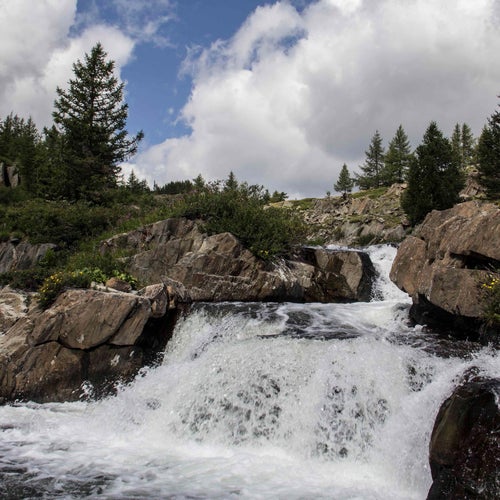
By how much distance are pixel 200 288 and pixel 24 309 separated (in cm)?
610

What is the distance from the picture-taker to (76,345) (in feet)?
42.2

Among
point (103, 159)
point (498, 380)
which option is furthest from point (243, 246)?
point (103, 159)

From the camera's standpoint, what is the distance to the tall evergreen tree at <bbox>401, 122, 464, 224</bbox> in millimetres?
33969

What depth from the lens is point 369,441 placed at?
8.01 metres

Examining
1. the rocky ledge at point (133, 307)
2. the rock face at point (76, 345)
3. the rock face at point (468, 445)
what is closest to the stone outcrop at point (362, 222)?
the rocky ledge at point (133, 307)

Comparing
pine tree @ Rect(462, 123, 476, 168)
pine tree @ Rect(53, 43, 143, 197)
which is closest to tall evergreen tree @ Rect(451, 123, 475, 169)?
pine tree @ Rect(462, 123, 476, 168)

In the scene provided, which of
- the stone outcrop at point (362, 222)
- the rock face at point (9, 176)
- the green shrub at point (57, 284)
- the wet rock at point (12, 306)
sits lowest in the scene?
the wet rock at point (12, 306)

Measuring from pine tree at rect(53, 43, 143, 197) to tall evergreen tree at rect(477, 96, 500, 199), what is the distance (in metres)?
32.2

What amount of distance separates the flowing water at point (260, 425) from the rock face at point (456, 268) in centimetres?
90

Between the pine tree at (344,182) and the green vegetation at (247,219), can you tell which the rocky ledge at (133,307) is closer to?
the green vegetation at (247,219)

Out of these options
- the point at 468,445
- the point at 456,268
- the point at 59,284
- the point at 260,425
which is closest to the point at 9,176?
the point at 59,284

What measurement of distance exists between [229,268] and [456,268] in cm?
869

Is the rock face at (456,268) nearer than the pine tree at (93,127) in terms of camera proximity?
Yes

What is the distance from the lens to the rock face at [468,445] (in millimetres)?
5699
